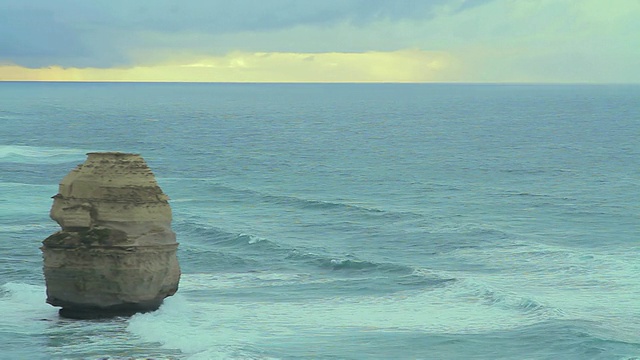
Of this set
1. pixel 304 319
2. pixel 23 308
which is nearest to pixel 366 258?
pixel 304 319

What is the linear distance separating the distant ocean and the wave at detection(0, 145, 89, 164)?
8.8 inches

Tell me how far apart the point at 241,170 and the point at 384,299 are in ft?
146

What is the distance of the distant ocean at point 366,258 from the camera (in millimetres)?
29516

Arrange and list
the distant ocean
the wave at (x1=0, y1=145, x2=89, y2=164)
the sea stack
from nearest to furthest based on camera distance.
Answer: the distant ocean < the sea stack < the wave at (x1=0, y1=145, x2=89, y2=164)

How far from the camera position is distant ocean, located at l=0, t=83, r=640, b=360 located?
2952cm

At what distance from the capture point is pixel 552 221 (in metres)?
52.9

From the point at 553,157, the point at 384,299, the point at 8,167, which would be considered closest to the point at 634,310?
the point at 384,299

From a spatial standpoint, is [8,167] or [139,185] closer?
[139,185]

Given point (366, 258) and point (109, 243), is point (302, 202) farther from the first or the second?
point (109, 243)

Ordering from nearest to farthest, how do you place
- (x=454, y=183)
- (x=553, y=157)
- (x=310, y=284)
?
(x=310, y=284) < (x=454, y=183) < (x=553, y=157)

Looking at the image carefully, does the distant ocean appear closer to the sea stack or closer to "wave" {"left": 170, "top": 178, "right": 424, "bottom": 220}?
"wave" {"left": 170, "top": 178, "right": 424, "bottom": 220}

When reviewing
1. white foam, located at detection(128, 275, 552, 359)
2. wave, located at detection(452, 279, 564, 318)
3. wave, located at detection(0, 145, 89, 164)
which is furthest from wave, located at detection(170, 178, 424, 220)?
wave, located at detection(0, 145, 89, 164)

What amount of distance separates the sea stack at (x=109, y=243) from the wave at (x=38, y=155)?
173ft

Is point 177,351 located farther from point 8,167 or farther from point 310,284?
point 8,167
